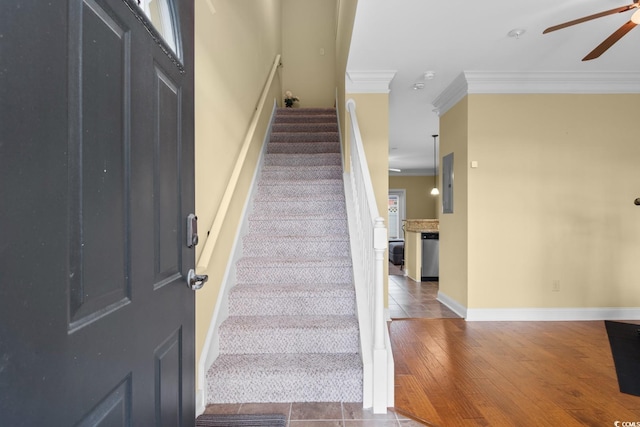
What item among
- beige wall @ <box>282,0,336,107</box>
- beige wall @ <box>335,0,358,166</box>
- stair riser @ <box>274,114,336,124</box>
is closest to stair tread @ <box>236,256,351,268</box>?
beige wall @ <box>335,0,358,166</box>

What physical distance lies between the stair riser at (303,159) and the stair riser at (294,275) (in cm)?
165

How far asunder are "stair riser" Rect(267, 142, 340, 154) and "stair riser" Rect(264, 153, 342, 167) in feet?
0.92

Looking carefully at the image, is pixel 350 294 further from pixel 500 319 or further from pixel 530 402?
pixel 500 319

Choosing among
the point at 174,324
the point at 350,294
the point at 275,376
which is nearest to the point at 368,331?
the point at 350,294

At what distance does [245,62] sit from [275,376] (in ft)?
8.95

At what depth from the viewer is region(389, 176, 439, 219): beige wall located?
35.5 ft

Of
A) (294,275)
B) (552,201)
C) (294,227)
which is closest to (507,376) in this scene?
(294,275)

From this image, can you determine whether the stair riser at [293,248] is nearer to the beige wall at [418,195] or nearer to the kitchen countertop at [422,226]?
the kitchen countertop at [422,226]

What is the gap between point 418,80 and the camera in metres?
3.61

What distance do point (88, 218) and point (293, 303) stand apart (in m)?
1.85

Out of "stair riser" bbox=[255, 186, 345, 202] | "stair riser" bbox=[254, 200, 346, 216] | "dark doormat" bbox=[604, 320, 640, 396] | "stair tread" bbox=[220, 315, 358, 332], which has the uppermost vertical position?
"stair riser" bbox=[255, 186, 345, 202]

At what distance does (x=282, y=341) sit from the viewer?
2.12 m

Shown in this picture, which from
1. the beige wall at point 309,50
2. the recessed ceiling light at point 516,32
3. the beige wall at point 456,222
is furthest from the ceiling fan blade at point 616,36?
the beige wall at point 309,50

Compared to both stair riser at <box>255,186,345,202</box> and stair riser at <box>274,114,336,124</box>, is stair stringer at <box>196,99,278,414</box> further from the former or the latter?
stair riser at <box>274,114,336,124</box>
